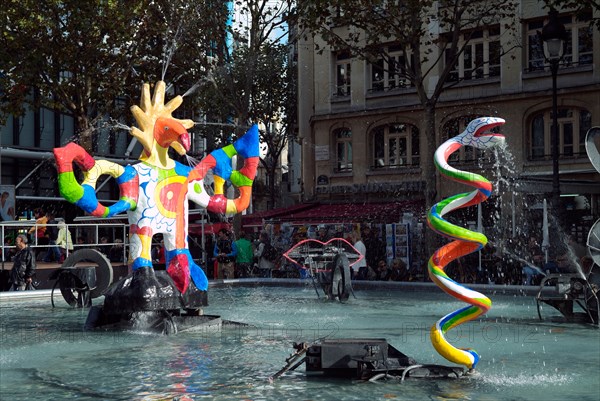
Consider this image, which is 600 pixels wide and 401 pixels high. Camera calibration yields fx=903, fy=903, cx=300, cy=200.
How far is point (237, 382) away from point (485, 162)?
984 inches

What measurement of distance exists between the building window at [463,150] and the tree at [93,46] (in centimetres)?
946

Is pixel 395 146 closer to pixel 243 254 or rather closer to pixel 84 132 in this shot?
pixel 84 132

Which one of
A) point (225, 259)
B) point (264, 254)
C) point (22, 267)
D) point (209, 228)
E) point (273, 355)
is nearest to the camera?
point (273, 355)

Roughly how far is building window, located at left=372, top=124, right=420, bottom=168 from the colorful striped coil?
26141mm

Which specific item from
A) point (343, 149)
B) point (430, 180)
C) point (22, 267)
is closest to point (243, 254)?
point (430, 180)

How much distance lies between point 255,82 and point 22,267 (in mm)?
24366

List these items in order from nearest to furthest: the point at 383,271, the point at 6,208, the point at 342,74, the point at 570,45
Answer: the point at 383,271, the point at 6,208, the point at 570,45, the point at 342,74

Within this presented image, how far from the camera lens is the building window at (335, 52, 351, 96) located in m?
37.7

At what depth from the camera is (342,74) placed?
38.0 m

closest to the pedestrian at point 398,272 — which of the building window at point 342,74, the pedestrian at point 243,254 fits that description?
the pedestrian at point 243,254

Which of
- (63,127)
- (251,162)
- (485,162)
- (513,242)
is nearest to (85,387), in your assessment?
(251,162)

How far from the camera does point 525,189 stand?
21500 millimetres

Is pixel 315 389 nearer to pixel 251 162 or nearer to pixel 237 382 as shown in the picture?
pixel 237 382

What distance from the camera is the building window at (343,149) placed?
3738 centimetres
